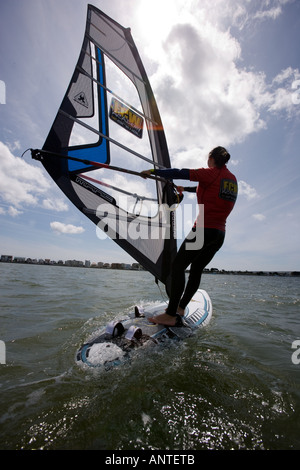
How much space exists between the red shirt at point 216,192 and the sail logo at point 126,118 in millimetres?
1594

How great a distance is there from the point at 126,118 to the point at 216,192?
2088mm

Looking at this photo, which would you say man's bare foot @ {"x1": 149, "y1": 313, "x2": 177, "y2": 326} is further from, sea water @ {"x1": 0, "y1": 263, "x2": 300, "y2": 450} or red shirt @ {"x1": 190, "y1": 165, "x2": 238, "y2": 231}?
red shirt @ {"x1": 190, "y1": 165, "x2": 238, "y2": 231}

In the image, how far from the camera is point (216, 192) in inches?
114

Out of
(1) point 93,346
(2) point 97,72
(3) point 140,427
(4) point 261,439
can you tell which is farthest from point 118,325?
(2) point 97,72

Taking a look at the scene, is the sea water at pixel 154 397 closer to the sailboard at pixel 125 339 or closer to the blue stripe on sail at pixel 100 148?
the sailboard at pixel 125 339

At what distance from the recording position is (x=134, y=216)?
3295 mm

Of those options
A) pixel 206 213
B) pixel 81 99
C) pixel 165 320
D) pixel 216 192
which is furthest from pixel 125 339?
pixel 81 99

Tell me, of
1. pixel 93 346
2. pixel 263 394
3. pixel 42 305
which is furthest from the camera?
pixel 42 305

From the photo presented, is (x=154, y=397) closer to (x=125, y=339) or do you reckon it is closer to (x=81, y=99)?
(x=125, y=339)

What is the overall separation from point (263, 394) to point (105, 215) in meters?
2.52

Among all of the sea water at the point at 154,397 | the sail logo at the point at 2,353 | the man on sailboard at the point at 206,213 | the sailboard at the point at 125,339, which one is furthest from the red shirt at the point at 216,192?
the sail logo at the point at 2,353

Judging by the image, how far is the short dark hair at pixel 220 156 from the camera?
297cm

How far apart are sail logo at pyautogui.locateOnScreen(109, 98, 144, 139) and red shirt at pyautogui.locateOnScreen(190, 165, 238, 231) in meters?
1.59
